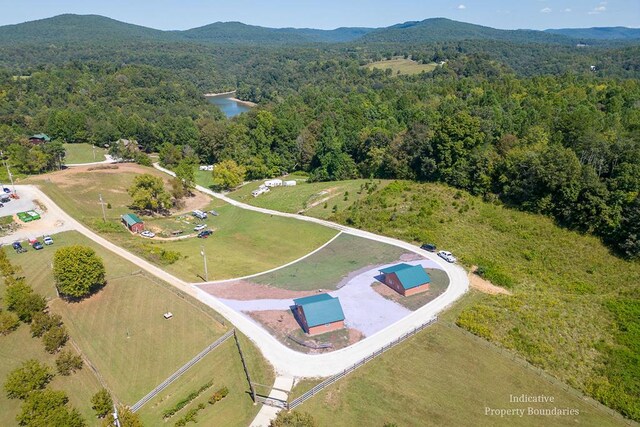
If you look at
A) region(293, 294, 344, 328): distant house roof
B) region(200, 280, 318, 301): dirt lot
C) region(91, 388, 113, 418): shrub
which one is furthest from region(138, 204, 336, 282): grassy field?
region(91, 388, 113, 418): shrub

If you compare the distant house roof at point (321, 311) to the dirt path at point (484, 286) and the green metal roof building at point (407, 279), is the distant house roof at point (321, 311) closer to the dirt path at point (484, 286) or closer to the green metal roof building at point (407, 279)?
the green metal roof building at point (407, 279)

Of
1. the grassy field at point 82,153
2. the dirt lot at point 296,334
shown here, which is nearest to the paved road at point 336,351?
the dirt lot at point 296,334

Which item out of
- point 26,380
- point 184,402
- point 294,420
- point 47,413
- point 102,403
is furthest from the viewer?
point 26,380

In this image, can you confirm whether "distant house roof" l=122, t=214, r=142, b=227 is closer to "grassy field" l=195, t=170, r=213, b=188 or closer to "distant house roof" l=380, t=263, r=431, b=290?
"grassy field" l=195, t=170, r=213, b=188

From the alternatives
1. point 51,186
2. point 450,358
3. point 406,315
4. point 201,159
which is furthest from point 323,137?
point 450,358

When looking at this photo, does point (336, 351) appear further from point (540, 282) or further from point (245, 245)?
point (245, 245)

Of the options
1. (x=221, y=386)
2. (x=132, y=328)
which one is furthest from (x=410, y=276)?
(x=132, y=328)
